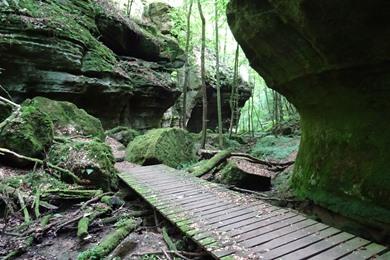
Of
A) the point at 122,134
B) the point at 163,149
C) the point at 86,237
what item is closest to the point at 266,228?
the point at 86,237

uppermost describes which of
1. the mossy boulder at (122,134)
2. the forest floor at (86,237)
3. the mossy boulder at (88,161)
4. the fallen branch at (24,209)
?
the mossy boulder at (122,134)

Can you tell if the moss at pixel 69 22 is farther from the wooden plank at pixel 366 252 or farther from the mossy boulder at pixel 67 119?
the wooden plank at pixel 366 252

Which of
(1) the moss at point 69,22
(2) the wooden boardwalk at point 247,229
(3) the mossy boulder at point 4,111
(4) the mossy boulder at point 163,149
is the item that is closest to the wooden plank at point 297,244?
(2) the wooden boardwalk at point 247,229

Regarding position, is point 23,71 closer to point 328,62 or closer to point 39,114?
point 39,114

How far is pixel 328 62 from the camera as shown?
5.51 metres

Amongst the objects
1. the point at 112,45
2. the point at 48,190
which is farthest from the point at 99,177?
the point at 112,45

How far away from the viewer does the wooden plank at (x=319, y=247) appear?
403 cm

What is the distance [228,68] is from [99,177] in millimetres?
23040

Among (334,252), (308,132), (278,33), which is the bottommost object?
(334,252)

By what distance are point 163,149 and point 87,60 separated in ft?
22.6

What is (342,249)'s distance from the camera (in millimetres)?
4172

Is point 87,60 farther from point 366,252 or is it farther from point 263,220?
point 366,252

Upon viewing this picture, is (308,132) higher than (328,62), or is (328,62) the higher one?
(328,62)

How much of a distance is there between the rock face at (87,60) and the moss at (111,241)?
31.6 feet
